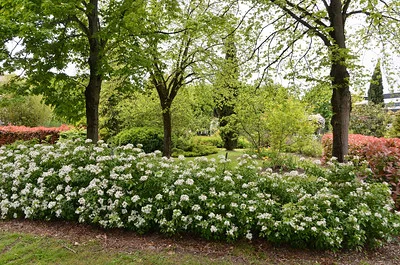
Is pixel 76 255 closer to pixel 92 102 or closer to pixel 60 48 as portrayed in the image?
pixel 92 102

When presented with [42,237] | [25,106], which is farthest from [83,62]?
[25,106]

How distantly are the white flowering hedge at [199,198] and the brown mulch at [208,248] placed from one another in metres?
0.11

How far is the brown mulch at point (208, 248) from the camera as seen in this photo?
9.96ft

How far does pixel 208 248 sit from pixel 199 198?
0.57 meters

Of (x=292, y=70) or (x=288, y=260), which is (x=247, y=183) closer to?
(x=288, y=260)

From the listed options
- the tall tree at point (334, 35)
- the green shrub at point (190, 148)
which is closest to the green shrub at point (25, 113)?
the green shrub at point (190, 148)

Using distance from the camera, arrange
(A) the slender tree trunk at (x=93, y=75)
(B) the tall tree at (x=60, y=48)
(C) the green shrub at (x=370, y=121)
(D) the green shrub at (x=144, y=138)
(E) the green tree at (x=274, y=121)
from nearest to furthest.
A: (B) the tall tree at (x=60, y=48) → (A) the slender tree trunk at (x=93, y=75) → (E) the green tree at (x=274, y=121) → (D) the green shrub at (x=144, y=138) → (C) the green shrub at (x=370, y=121)

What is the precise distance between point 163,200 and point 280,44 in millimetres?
3942

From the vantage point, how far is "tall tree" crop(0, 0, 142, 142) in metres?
4.70

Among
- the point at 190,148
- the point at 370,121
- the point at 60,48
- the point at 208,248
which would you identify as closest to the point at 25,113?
the point at 190,148

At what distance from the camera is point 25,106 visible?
2031 cm

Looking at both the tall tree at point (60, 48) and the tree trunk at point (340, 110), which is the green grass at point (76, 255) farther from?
the tree trunk at point (340, 110)

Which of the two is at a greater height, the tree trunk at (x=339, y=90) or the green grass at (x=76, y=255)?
the tree trunk at (x=339, y=90)

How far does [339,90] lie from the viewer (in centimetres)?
573
